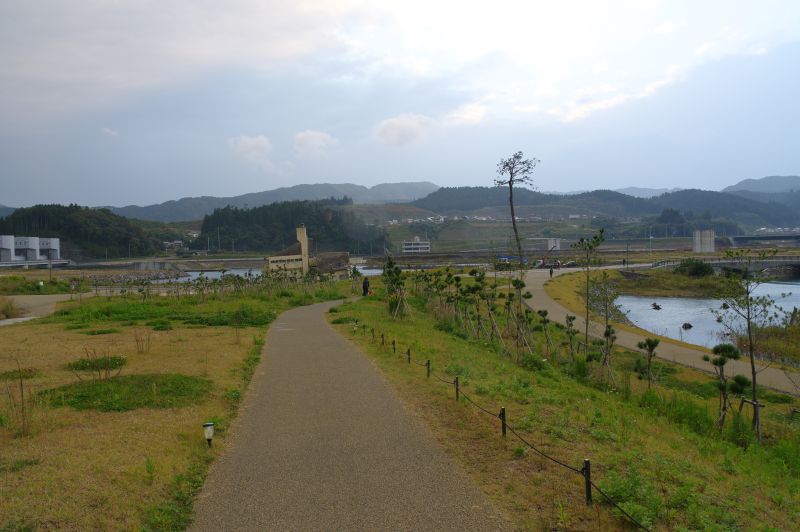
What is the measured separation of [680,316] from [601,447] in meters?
34.9

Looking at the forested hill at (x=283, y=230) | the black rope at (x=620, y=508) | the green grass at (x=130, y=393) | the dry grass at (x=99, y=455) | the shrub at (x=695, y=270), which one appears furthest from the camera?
the forested hill at (x=283, y=230)

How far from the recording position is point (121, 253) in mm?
121062

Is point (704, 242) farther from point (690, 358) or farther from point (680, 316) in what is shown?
point (690, 358)

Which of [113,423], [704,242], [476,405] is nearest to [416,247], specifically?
[704,242]

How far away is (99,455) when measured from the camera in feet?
22.5

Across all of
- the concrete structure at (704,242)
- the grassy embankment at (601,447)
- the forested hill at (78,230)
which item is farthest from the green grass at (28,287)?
the concrete structure at (704,242)

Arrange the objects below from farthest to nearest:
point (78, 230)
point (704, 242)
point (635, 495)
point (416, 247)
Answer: point (416, 247)
point (78, 230)
point (704, 242)
point (635, 495)

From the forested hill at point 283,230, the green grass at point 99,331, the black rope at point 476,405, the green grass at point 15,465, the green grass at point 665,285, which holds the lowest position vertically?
the green grass at point 665,285

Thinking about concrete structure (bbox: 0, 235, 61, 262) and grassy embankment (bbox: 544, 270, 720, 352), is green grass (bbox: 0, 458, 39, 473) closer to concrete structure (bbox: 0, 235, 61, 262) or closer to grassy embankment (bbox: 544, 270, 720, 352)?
grassy embankment (bbox: 544, 270, 720, 352)

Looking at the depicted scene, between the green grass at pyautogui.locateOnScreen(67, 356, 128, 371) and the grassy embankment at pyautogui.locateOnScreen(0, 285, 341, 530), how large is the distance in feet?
0.09

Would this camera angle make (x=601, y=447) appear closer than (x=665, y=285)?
Yes

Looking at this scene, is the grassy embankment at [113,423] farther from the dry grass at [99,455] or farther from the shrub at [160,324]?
the shrub at [160,324]

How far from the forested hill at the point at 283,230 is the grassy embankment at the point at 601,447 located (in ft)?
376

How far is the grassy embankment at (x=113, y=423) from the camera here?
5.51 metres
